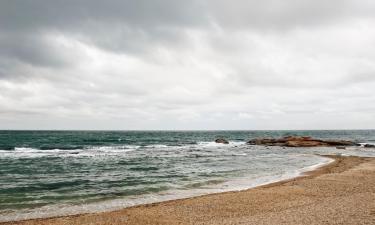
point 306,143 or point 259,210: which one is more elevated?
point 306,143

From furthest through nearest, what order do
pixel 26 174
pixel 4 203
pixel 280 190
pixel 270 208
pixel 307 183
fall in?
pixel 26 174 < pixel 307 183 < pixel 280 190 < pixel 4 203 < pixel 270 208

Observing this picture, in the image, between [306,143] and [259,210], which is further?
[306,143]

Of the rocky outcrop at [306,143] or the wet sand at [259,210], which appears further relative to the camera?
the rocky outcrop at [306,143]

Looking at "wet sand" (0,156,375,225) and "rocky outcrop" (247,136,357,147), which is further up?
"rocky outcrop" (247,136,357,147)

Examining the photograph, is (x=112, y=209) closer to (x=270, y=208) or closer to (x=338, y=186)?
(x=270, y=208)

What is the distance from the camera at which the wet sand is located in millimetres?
13070

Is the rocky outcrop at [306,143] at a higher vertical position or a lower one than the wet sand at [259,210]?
higher

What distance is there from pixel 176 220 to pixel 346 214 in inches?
257

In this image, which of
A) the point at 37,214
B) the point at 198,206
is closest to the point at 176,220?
the point at 198,206

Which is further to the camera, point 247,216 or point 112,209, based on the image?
point 112,209

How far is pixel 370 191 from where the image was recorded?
1853 cm

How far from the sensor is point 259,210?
15.0 meters

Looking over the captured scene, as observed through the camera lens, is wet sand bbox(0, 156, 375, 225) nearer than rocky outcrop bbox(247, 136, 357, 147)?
Yes

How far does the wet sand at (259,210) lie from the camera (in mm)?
13070
